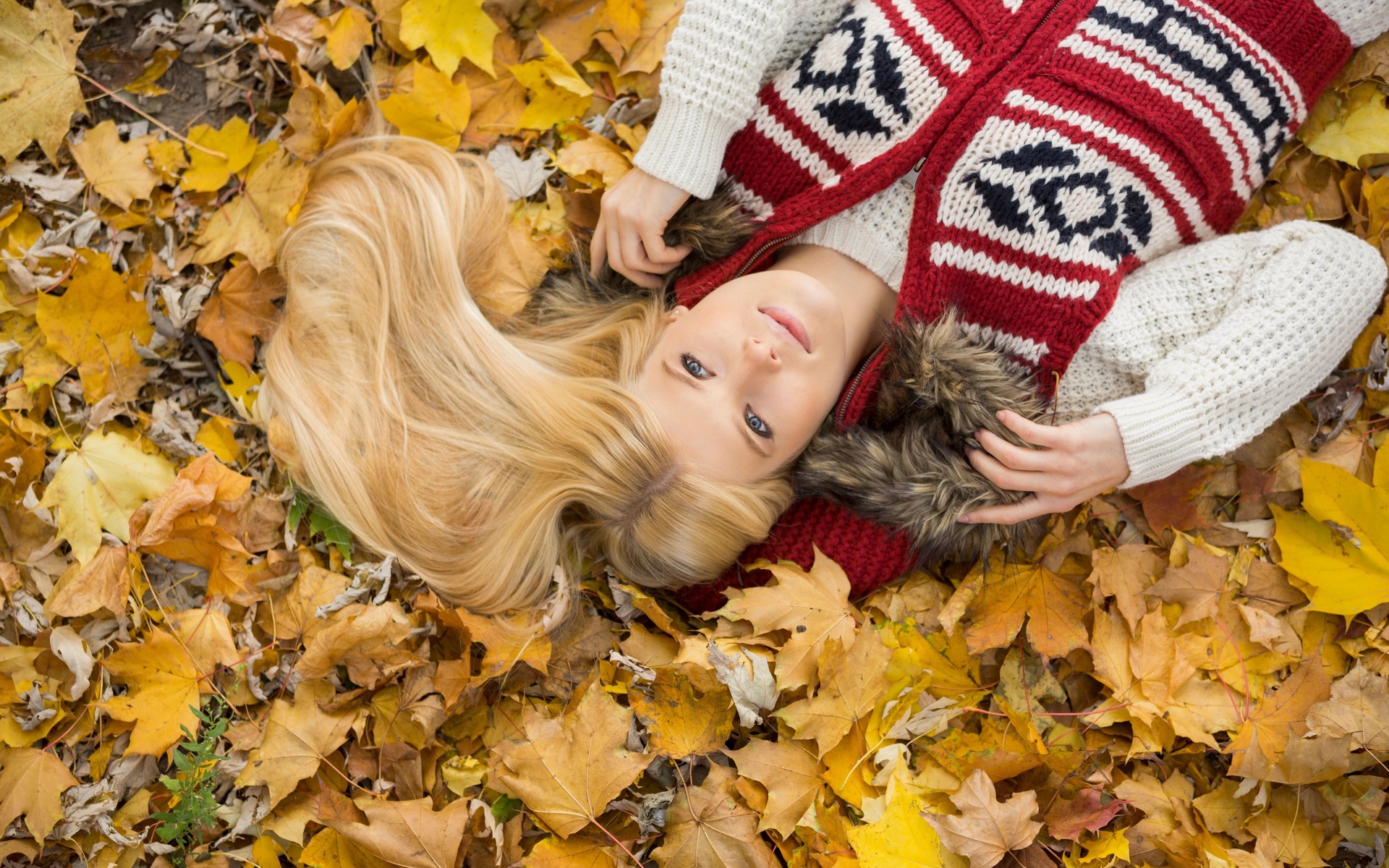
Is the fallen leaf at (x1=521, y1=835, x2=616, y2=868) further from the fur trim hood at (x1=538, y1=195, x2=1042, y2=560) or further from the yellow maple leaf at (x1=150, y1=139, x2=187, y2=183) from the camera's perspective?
the yellow maple leaf at (x1=150, y1=139, x2=187, y2=183)

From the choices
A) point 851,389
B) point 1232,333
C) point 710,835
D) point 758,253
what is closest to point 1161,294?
point 1232,333

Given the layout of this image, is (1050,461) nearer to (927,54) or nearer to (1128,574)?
(1128,574)

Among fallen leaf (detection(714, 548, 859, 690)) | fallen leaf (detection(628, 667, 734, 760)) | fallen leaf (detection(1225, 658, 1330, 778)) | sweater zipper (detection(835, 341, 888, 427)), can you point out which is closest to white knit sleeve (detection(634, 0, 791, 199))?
sweater zipper (detection(835, 341, 888, 427))

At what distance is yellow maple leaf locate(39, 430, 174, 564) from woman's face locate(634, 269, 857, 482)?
1.47 metres

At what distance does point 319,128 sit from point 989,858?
2777 mm

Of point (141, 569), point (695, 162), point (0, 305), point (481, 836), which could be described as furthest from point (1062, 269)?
point (0, 305)

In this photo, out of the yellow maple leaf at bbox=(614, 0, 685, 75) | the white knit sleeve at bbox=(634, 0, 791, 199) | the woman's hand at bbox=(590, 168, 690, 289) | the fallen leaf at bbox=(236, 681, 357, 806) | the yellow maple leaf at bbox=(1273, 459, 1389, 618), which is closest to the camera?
the fallen leaf at bbox=(236, 681, 357, 806)

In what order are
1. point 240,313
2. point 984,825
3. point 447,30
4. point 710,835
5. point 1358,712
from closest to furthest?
point 984,825
point 710,835
point 1358,712
point 240,313
point 447,30

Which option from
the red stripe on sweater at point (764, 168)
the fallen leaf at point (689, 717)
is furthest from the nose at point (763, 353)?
the fallen leaf at point (689, 717)

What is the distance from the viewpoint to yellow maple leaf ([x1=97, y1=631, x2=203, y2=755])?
2.42 metres

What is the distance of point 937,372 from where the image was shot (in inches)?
98.5

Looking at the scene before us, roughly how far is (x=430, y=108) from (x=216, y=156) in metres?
0.69

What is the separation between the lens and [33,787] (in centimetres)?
237

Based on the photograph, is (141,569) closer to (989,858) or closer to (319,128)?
(319,128)
